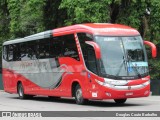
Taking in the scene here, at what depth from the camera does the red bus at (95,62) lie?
768 inches

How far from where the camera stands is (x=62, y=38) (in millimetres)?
22922

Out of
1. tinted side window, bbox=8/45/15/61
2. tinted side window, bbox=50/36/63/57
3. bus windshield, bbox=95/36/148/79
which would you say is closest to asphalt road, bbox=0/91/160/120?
bus windshield, bbox=95/36/148/79

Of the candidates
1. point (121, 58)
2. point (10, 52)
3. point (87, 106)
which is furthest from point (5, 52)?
point (121, 58)

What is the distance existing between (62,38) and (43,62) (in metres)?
2.87

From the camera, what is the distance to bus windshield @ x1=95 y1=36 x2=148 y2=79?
771 inches

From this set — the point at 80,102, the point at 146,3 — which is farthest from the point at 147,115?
the point at 146,3

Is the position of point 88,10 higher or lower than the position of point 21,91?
higher

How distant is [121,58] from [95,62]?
1.11 m

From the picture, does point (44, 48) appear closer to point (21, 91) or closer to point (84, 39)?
point (84, 39)

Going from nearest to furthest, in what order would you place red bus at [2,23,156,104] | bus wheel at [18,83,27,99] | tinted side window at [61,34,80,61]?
red bus at [2,23,156,104]
tinted side window at [61,34,80,61]
bus wheel at [18,83,27,99]

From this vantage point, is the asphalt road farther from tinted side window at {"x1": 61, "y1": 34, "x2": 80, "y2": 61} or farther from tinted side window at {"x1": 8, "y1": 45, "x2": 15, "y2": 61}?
tinted side window at {"x1": 8, "y1": 45, "x2": 15, "y2": 61}

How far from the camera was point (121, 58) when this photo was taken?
19.8 meters

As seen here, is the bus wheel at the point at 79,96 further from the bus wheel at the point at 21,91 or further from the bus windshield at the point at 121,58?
the bus wheel at the point at 21,91

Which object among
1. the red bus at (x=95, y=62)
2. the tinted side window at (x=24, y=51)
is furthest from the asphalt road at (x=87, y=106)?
the tinted side window at (x=24, y=51)
